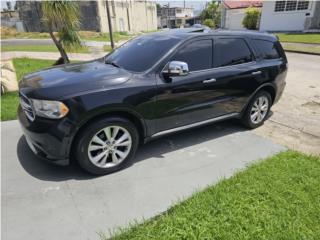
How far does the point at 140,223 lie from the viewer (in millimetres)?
2562

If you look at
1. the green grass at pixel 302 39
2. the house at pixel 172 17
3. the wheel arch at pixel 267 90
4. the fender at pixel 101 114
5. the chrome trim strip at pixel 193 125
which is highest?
the fender at pixel 101 114

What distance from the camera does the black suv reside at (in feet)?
9.72

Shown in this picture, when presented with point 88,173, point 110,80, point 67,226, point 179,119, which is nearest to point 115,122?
point 110,80

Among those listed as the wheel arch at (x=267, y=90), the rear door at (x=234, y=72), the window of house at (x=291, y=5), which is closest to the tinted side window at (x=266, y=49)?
the rear door at (x=234, y=72)

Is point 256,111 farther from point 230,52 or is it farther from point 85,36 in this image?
point 85,36

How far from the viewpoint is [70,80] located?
10.4ft

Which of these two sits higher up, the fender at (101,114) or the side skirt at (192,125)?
the fender at (101,114)

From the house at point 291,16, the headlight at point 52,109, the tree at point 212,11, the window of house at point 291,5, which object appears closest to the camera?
the headlight at point 52,109

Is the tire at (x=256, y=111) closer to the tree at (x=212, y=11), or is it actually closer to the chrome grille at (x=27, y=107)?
the chrome grille at (x=27, y=107)

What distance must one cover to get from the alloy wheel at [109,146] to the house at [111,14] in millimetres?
37665

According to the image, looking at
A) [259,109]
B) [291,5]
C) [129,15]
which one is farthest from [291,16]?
[129,15]

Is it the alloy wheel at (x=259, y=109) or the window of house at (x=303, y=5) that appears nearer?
the alloy wheel at (x=259, y=109)

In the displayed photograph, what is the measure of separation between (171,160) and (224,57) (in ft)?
5.77

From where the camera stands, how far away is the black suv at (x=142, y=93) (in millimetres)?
2963
